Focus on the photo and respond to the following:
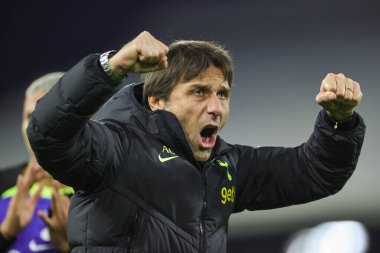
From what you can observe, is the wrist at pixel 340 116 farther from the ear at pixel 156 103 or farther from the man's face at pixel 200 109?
the ear at pixel 156 103

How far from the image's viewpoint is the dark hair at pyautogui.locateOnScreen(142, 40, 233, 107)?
1834 millimetres

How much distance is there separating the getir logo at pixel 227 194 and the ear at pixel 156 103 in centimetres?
22

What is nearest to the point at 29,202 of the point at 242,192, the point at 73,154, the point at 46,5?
the point at 242,192

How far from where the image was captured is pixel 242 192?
1.95 meters

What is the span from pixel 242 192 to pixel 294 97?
4.42ft

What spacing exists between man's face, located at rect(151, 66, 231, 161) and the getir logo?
0.26 ft

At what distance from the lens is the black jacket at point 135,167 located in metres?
1.47

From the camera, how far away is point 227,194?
1.81 m

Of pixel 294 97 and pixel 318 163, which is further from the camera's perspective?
pixel 294 97

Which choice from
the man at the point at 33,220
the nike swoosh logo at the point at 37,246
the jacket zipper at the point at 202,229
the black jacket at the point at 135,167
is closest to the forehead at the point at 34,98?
the man at the point at 33,220

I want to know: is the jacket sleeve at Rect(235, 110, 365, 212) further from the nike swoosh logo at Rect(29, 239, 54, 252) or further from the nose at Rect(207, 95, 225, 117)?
the nike swoosh logo at Rect(29, 239, 54, 252)

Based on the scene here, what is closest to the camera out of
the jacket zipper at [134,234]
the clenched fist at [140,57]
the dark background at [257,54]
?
the clenched fist at [140,57]

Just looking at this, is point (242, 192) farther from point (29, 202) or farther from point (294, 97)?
point (294, 97)

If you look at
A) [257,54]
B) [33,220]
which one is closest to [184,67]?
[33,220]
